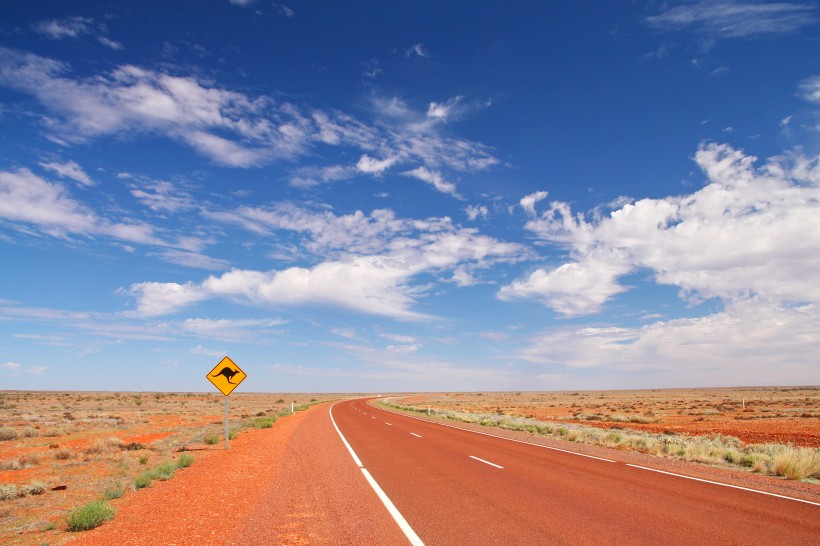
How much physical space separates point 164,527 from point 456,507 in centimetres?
447

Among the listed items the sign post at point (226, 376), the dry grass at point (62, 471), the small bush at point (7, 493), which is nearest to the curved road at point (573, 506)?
the dry grass at point (62, 471)

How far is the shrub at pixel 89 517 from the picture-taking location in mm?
7492

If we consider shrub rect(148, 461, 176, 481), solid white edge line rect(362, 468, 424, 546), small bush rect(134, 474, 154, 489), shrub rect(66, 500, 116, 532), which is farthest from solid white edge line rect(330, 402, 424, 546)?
small bush rect(134, 474, 154, 489)

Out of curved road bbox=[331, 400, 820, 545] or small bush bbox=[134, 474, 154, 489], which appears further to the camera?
small bush bbox=[134, 474, 154, 489]

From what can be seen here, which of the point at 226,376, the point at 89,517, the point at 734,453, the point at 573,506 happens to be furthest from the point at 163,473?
the point at 734,453

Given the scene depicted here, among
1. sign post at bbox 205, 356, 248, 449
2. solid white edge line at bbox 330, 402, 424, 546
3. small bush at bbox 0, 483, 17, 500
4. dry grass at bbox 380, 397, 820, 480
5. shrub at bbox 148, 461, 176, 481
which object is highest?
sign post at bbox 205, 356, 248, 449

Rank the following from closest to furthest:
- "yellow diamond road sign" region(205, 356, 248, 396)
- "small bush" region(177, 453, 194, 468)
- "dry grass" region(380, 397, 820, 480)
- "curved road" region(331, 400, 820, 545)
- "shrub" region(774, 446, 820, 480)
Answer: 1. "curved road" region(331, 400, 820, 545)
2. "shrub" region(774, 446, 820, 480)
3. "dry grass" region(380, 397, 820, 480)
4. "small bush" region(177, 453, 194, 468)
5. "yellow diamond road sign" region(205, 356, 248, 396)

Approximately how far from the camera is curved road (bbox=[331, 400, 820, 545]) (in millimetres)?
6641

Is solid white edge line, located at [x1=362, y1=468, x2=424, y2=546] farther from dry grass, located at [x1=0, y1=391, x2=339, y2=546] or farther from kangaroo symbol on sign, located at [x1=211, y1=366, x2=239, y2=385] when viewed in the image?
kangaroo symbol on sign, located at [x1=211, y1=366, x2=239, y2=385]

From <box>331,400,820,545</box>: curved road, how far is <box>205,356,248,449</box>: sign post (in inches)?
238

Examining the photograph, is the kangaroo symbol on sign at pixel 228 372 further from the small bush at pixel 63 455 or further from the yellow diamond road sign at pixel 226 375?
the small bush at pixel 63 455

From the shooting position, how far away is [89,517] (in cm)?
761

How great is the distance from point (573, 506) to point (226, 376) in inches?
504

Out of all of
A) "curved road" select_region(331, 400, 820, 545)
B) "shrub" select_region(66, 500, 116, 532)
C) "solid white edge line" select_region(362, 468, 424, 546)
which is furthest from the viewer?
"shrub" select_region(66, 500, 116, 532)
